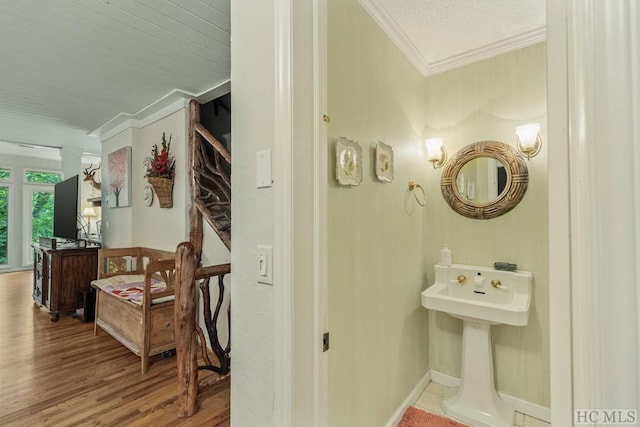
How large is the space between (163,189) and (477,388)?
3244 mm

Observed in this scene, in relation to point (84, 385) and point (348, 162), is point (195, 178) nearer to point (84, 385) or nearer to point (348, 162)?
point (84, 385)

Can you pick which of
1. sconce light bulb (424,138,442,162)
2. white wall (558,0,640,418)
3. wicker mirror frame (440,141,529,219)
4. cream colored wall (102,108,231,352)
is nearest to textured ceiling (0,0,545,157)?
cream colored wall (102,108,231,352)

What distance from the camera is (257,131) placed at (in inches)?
35.9

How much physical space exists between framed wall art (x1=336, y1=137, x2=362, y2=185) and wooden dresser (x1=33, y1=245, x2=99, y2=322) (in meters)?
3.97

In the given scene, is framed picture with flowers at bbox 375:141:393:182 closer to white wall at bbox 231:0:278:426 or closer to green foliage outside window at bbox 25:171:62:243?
white wall at bbox 231:0:278:426

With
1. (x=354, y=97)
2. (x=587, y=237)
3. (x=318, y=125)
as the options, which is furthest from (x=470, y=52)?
(x=587, y=237)

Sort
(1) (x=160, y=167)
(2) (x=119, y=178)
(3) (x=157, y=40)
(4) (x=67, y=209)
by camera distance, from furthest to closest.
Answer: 1. (4) (x=67, y=209)
2. (2) (x=119, y=178)
3. (1) (x=160, y=167)
4. (3) (x=157, y=40)

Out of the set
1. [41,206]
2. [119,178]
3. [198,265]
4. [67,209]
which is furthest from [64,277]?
[41,206]

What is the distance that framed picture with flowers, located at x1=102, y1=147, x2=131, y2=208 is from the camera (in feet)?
12.0

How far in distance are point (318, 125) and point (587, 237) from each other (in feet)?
2.31

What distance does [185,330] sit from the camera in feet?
6.02

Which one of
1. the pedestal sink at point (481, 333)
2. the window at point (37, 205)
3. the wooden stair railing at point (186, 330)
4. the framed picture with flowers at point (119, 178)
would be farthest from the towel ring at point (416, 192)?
the window at point (37, 205)

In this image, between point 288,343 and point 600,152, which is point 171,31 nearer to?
point 288,343

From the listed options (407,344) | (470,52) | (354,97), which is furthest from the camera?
(470,52)
